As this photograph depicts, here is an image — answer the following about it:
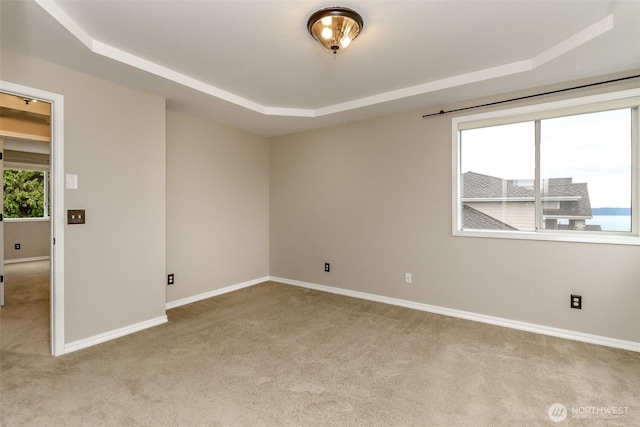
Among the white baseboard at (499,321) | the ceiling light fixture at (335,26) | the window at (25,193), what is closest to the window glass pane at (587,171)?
the white baseboard at (499,321)

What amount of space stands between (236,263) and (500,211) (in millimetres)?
3506

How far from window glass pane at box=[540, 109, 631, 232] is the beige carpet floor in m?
1.14

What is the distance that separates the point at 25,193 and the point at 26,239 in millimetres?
1129

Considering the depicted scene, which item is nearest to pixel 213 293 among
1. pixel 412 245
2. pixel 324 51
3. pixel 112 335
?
pixel 112 335

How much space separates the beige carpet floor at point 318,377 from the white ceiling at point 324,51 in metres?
2.36

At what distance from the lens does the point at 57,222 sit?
8.20 ft

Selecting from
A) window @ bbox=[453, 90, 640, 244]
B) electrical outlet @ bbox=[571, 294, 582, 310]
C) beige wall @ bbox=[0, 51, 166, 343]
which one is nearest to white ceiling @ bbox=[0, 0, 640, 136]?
beige wall @ bbox=[0, 51, 166, 343]

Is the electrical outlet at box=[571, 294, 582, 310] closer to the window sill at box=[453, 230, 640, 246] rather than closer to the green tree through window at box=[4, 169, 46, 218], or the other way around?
the window sill at box=[453, 230, 640, 246]

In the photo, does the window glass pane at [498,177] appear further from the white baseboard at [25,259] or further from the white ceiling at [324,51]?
the white baseboard at [25,259]

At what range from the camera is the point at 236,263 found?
4535mm

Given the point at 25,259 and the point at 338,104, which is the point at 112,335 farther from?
the point at 25,259

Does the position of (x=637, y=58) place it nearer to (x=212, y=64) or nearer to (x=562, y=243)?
(x=562, y=243)

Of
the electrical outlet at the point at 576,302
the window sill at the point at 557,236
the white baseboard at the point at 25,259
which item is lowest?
the white baseboard at the point at 25,259

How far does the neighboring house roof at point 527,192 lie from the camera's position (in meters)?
2.87
